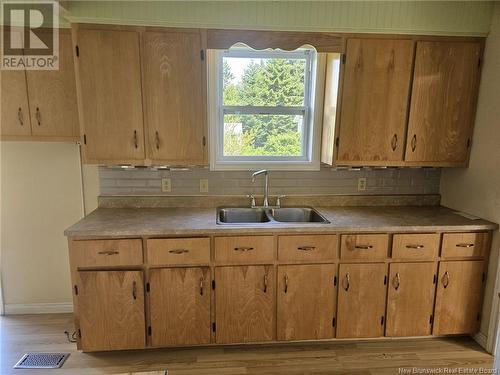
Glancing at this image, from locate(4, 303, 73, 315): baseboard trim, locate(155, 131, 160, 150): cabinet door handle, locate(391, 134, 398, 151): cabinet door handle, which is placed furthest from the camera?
locate(4, 303, 73, 315): baseboard trim

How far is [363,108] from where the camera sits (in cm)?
232

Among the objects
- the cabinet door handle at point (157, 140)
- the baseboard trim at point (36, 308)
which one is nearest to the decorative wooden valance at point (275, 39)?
the cabinet door handle at point (157, 140)

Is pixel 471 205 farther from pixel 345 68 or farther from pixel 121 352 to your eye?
pixel 121 352

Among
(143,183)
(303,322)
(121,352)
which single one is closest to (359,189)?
(303,322)

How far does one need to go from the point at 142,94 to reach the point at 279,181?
124 cm

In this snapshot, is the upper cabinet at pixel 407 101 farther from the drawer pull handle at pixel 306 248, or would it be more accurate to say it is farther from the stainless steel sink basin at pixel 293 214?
the drawer pull handle at pixel 306 248

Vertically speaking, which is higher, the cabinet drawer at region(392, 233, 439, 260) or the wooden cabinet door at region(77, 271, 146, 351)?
the cabinet drawer at region(392, 233, 439, 260)

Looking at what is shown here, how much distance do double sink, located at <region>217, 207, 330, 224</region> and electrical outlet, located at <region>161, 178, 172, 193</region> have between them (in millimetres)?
439

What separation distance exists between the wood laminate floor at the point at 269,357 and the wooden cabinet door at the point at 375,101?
1.37m

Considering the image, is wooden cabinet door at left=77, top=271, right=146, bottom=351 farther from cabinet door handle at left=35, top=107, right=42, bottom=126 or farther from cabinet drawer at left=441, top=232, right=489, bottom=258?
cabinet drawer at left=441, top=232, right=489, bottom=258

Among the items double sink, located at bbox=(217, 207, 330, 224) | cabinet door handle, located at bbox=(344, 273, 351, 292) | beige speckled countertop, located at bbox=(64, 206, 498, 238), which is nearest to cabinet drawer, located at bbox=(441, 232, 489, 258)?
beige speckled countertop, located at bbox=(64, 206, 498, 238)

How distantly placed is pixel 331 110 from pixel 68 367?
2.53 m

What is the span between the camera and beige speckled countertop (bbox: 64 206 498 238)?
204 cm

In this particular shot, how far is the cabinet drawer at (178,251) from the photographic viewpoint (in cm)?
206
